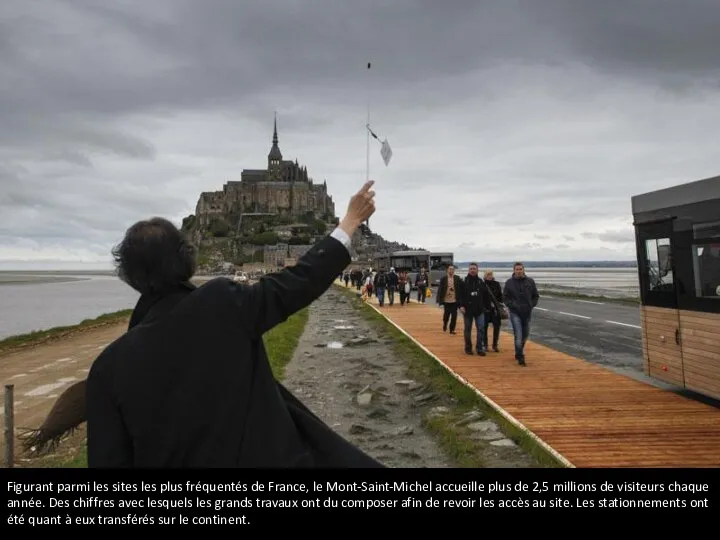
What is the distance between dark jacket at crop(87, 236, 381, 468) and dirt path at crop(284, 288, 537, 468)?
4021 mm

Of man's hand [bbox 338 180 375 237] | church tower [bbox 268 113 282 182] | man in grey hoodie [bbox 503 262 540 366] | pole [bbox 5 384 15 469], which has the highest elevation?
church tower [bbox 268 113 282 182]

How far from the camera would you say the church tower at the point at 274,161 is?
15662 cm

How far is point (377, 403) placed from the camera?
→ 8547 millimetres

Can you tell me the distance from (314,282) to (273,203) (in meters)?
151

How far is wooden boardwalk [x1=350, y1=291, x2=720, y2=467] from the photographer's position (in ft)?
17.1

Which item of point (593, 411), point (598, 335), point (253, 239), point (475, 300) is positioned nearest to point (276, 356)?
point (475, 300)

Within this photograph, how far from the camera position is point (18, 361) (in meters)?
19.0

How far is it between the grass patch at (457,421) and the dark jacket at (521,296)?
1799 mm

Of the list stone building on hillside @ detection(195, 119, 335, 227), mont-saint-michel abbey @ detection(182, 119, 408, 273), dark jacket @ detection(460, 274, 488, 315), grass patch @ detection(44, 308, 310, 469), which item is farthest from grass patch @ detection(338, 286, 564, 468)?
stone building on hillside @ detection(195, 119, 335, 227)

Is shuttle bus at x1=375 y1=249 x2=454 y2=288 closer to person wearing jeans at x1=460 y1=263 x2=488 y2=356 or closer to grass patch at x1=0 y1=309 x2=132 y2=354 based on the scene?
grass patch at x1=0 y1=309 x2=132 y2=354

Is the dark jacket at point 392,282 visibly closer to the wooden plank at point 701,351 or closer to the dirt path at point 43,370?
the dirt path at point 43,370

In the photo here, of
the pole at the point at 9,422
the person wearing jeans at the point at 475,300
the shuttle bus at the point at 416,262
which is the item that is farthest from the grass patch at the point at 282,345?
the shuttle bus at the point at 416,262

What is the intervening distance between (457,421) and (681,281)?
3.89 meters

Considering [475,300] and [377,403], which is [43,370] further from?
[475,300]
